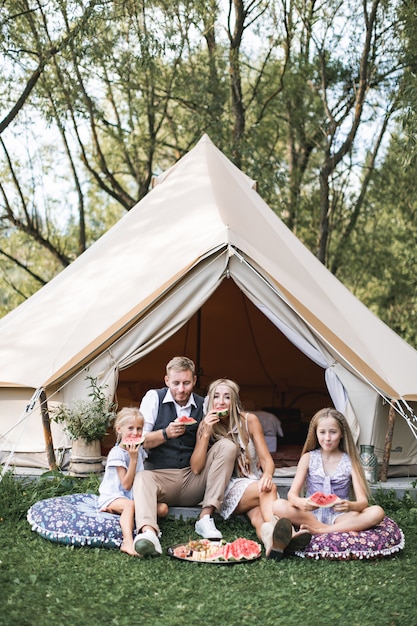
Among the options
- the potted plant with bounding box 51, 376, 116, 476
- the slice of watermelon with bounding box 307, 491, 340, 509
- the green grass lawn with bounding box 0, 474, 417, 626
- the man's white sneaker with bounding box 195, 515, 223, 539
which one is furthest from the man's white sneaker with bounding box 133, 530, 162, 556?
the potted plant with bounding box 51, 376, 116, 476

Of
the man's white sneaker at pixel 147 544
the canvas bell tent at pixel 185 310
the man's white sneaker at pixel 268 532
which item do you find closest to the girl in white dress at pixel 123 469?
the man's white sneaker at pixel 147 544

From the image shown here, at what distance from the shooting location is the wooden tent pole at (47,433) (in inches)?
216

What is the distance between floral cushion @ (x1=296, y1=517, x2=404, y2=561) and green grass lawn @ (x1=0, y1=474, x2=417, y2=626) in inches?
1.8

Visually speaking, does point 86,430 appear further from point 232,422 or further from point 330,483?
point 330,483

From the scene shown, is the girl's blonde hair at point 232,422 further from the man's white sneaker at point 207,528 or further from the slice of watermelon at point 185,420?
the man's white sneaker at point 207,528

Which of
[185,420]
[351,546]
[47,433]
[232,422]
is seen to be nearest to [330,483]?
[351,546]

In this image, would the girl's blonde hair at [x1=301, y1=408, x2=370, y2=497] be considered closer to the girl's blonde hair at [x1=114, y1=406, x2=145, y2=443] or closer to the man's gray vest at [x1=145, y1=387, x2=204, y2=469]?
the man's gray vest at [x1=145, y1=387, x2=204, y2=469]

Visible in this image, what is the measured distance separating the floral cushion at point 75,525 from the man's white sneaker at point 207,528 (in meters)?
0.44

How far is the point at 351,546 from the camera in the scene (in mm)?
4043

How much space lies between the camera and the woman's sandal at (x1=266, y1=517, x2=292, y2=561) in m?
3.91

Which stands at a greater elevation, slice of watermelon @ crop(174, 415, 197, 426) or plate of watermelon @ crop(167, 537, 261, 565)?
slice of watermelon @ crop(174, 415, 197, 426)

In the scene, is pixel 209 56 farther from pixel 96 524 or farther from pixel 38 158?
pixel 96 524

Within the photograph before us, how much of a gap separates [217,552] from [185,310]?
6.75 ft

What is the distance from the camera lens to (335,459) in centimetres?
445
